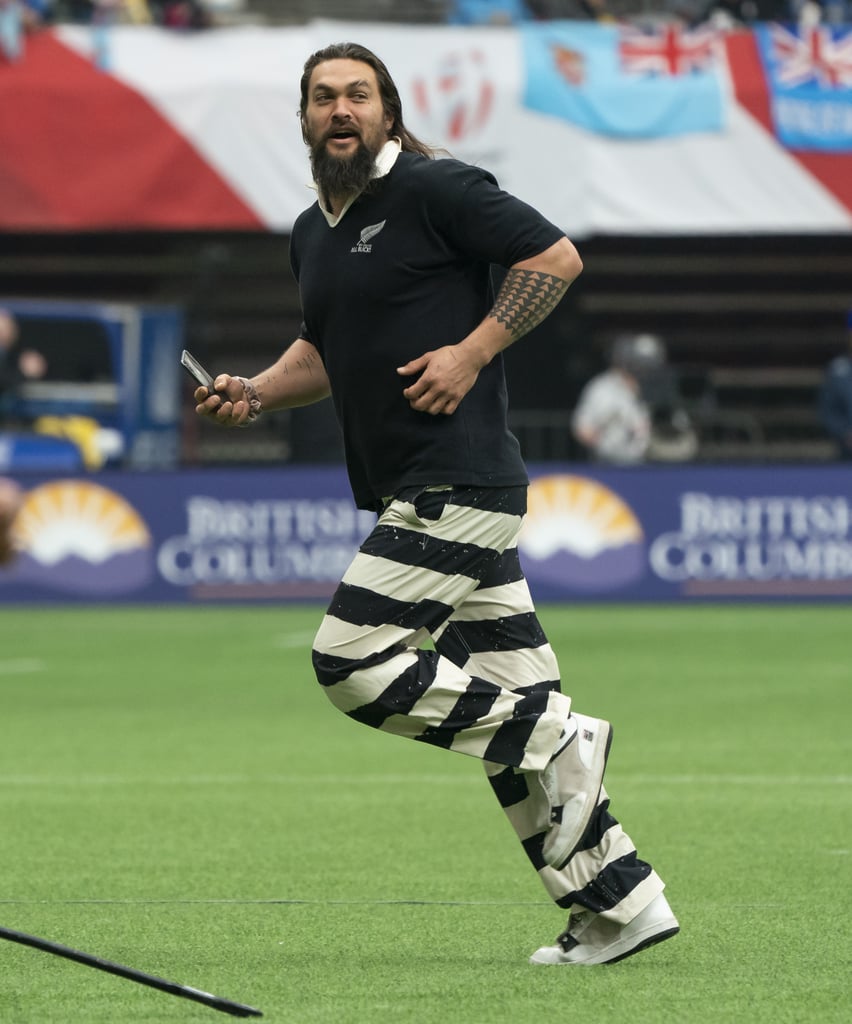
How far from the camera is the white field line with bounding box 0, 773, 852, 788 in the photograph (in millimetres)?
8586

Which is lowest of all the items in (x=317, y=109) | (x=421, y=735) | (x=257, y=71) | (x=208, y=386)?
(x=421, y=735)

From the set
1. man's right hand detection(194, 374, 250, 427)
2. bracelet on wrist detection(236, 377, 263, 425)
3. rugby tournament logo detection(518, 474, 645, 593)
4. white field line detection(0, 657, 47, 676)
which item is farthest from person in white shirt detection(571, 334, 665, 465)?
man's right hand detection(194, 374, 250, 427)

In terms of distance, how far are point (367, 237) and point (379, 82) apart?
39cm

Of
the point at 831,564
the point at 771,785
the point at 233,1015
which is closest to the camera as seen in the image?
the point at 233,1015

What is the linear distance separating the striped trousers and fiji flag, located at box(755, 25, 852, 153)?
17615 mm

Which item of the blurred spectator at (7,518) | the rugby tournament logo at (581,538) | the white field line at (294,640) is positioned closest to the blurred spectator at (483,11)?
the rugby tournament logo at (581,538)

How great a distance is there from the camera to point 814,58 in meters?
22.0

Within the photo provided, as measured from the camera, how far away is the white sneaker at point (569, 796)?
5098 millimetres

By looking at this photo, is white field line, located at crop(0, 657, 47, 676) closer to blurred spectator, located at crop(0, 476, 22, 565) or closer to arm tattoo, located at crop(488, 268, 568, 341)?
arm tattoo, located at crop(488, 268, 568, 341)

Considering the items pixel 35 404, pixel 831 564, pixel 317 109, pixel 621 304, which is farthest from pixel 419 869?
pixel 621 304

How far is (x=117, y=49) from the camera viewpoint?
72.4ft

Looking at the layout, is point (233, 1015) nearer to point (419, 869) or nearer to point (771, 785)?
point (419, 869)

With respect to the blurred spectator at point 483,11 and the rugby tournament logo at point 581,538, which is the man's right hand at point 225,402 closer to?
the rugby tournament logo at point 581,538

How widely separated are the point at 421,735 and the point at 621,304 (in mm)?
22477
